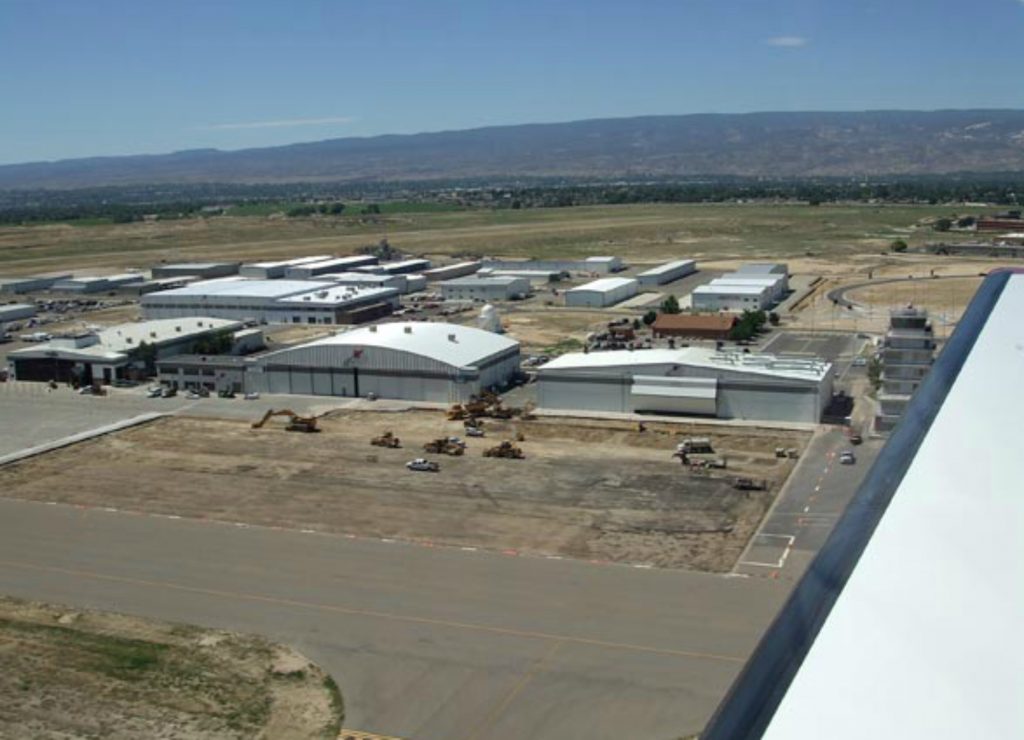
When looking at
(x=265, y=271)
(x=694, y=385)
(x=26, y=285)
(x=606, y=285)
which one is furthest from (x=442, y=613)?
(x=26, y=285)

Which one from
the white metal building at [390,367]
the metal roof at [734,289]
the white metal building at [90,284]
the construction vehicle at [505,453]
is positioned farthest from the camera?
the white metal building at [90,284]

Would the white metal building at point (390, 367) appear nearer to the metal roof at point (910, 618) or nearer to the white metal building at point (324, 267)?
the metal roof at point (910, 618)

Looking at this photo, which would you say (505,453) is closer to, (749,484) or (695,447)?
(695,447)

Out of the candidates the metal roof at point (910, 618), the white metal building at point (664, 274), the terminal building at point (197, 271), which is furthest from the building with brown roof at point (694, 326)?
the terminal building at point (197, 271)

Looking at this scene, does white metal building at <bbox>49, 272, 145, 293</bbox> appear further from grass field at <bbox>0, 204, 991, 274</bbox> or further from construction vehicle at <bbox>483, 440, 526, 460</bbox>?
construction vehicle at <bbox>483, 440, 526, 460</bbox>

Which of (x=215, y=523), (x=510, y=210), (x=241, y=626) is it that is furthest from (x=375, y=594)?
(x=510, y=210)

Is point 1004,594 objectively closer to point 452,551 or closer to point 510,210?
point 452,551
